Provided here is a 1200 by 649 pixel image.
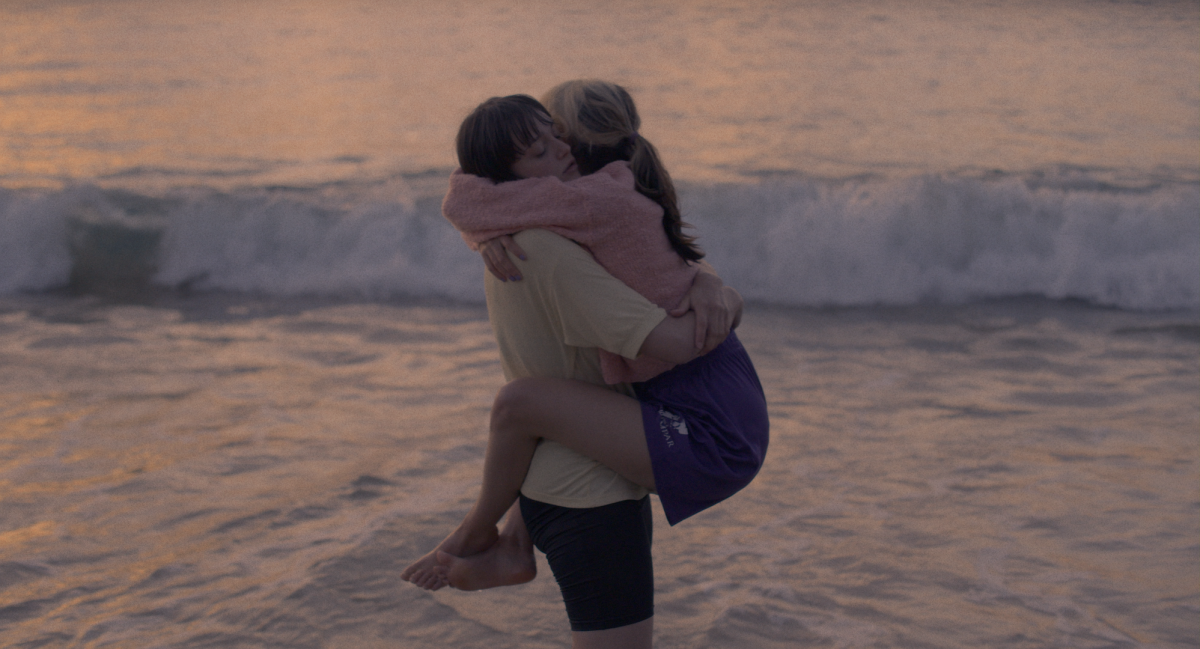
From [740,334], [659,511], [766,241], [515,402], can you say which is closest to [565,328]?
[515,402]

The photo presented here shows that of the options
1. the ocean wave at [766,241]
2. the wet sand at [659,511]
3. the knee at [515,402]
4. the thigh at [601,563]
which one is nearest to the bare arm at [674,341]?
the knee at [515,402]

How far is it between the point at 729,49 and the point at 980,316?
40.8 feet

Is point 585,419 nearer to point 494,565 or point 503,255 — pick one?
point 503,255

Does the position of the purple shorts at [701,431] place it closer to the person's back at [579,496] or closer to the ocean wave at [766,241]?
the person's back at [579,496]

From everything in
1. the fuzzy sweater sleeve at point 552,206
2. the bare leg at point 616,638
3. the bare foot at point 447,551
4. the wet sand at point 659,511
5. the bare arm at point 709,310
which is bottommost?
the wet sand at point 659,511

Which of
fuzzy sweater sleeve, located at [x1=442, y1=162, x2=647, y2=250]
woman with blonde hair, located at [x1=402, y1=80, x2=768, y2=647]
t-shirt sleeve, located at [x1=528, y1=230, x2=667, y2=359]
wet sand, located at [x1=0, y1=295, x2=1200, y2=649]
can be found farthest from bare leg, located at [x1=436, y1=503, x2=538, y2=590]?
wet sand, located at [x1=0, y1=295, x2=1200, y2=649]

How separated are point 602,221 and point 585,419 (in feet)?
1.33

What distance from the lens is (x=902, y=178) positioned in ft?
34.7

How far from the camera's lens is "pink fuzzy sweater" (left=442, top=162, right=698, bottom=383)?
187cm

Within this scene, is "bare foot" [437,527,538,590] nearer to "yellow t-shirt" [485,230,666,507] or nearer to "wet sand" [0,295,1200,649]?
"yellow t-shirt" [485,230,666,507]

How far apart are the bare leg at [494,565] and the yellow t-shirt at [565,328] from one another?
0.25m

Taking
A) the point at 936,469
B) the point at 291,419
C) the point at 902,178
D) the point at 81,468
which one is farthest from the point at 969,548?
the point at 902,178

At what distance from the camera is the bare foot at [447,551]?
224cm

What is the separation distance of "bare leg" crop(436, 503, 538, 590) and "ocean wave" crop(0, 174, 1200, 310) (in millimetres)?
6280
